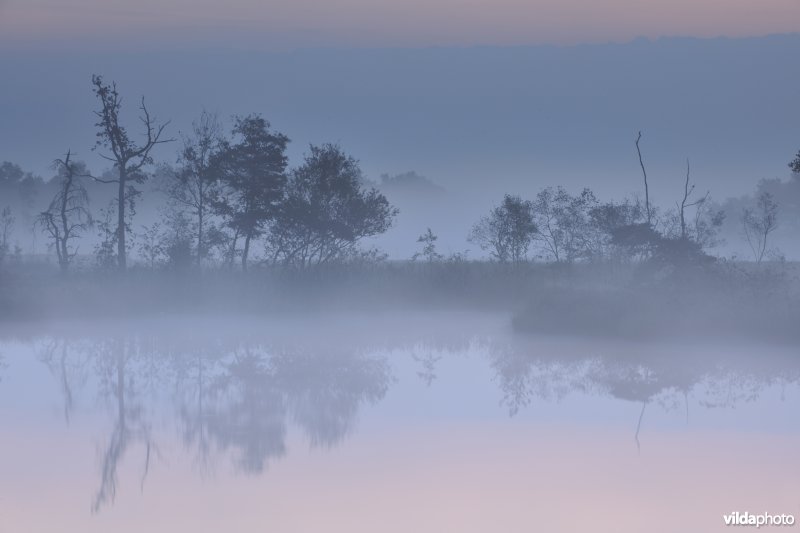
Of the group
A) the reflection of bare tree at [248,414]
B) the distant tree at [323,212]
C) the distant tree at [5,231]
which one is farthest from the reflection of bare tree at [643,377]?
the distant tree at [5,231]

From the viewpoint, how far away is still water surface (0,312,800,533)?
8.25 metres

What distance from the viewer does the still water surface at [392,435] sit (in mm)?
8250

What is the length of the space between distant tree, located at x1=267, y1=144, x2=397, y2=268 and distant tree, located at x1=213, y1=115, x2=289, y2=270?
513mm

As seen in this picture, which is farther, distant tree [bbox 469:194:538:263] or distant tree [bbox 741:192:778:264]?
distant tree [bbox 741:192:778:264]

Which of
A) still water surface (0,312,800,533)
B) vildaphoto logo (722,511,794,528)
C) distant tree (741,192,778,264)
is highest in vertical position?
distant tree (741,192,778,264)

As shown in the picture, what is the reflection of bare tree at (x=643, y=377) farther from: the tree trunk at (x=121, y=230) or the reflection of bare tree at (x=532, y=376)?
the tree trunk at (x=121, y=230)

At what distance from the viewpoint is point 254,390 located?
576 inches

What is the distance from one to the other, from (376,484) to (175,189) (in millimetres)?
23436

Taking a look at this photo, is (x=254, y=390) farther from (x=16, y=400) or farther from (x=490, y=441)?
(x=490, y=441)

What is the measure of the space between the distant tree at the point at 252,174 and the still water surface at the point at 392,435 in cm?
1003

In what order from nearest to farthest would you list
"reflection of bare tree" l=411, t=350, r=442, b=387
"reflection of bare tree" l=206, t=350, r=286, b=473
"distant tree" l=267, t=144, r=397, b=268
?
"reflection of bare tree" l=206, t=350, r=286, b=473 < "reflection of bare tree" l=411, t=350, r=442, b=387 < "distant tree" l=267, t=144, r=397, b=268

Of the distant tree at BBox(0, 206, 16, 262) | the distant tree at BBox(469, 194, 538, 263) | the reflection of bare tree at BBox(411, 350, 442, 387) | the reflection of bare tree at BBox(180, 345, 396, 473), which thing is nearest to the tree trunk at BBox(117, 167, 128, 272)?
the distant tree at BBox(0, 206, 16, 262)

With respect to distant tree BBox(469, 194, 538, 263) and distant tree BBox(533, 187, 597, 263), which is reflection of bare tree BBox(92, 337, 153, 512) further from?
distant tree BBox(533, 187, 597, 263)

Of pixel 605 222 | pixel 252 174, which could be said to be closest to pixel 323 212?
pixel 252 174
